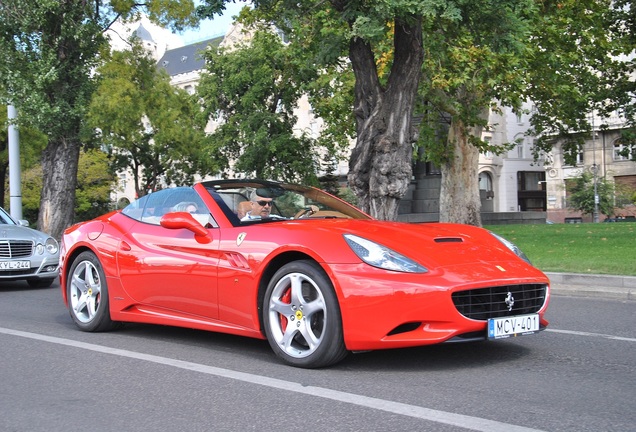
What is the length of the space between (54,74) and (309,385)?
19.9 m

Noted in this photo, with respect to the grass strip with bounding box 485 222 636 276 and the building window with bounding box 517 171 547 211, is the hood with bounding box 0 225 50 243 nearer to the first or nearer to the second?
the grass strip with bounding box 485 222 636 276

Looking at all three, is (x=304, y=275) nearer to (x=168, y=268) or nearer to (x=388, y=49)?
(x=168, y=268)

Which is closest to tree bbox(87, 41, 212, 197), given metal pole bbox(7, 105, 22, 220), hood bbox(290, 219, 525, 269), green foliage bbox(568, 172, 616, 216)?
metal pole bbox(7, 105, 22, 220)

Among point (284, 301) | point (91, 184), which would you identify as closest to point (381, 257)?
point (284, 301)

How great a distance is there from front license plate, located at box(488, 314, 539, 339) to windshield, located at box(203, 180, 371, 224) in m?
1.81

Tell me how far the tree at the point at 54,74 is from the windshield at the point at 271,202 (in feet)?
57.4

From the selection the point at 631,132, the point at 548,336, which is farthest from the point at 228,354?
the point at 631,132

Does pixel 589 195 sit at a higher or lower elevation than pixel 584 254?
higher

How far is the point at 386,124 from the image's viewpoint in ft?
49.4

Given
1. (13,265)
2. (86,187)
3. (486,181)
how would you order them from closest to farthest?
(13,265) < (86,187) < (486,181)

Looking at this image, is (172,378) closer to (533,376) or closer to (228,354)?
(228,354)

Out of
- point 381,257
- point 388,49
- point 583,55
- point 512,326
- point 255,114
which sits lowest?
point 512,326

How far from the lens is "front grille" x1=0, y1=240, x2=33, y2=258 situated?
37.9ft

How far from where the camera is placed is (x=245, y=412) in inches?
172
